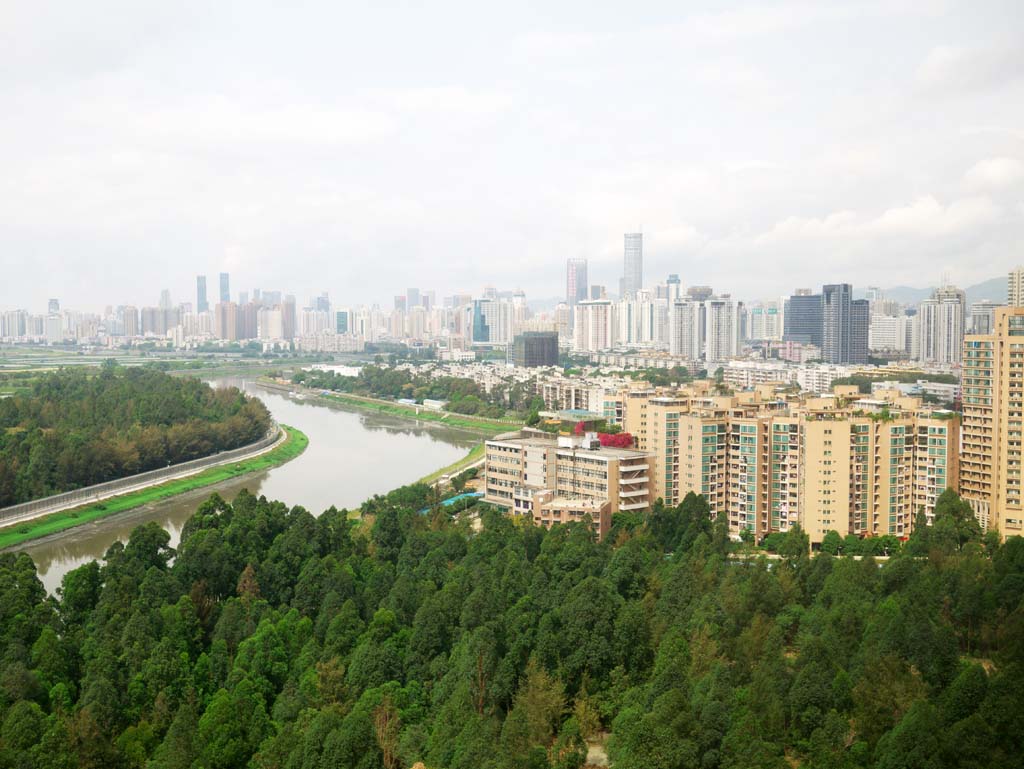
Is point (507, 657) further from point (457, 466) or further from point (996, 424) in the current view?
point (457, 466)

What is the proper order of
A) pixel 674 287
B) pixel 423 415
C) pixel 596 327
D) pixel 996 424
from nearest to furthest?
pixel 996 424 < pixel 423 415 < pixel 596 327 < pixel 674 287

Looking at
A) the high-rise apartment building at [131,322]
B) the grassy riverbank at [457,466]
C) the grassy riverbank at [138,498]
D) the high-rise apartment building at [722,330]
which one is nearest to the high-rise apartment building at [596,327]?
the high-rise apartment building at [722,330]

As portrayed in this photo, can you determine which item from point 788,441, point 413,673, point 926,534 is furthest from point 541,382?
point 413,673

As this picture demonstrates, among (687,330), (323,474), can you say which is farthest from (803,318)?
(323,474)

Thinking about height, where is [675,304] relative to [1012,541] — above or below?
above

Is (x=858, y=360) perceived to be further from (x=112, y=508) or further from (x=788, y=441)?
(x=112, y=508)

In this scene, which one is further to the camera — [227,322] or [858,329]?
[227,322]

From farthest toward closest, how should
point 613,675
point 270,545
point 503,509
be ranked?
point 503,509
point 270,545
point 613,675
